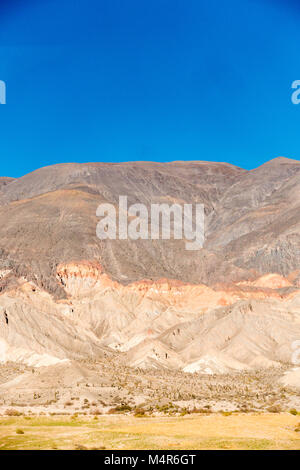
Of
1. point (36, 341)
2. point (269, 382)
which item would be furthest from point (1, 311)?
point (269, 382)

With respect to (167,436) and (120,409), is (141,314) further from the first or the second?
(167,436)

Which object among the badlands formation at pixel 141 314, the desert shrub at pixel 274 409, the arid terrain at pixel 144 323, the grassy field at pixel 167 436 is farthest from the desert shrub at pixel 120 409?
the grassy field at pixel 167 436

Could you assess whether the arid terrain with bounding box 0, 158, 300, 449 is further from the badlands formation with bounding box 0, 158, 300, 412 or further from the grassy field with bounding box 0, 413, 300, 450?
the badlands formation with bounding box 0, 158, 300, 412

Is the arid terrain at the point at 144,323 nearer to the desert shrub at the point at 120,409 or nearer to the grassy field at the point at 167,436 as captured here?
the grassy field at the point at 167,436

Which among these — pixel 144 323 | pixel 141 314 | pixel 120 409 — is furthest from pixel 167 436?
pixel 141 314

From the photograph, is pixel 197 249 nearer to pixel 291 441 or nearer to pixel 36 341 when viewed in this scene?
pixel 36 341

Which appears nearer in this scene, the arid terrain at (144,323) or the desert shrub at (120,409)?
the desert shrub at (120,409)

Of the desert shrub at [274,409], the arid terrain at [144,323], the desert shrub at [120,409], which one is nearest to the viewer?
the desert shrub at [120,409]
